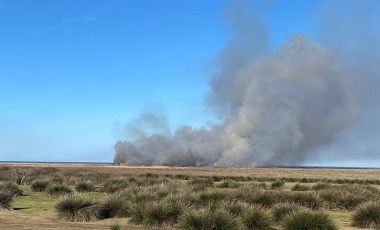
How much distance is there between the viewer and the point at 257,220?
1742 centimetres

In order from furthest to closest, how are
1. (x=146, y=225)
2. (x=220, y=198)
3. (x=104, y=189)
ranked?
(x=104, y=189) → (x=220, y=198) → (x=146, y=225)

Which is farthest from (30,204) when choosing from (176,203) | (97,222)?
(176,203)

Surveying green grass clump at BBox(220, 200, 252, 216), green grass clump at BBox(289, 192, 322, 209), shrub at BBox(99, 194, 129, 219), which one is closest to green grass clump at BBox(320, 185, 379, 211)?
green grass clump at BBox(289, 192, 322, 209)

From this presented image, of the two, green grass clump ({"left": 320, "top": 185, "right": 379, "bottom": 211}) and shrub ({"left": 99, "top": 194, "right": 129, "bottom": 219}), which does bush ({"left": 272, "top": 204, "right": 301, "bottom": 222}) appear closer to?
green grass clump ({"left": 320, "top": 185, "right": 379, "bottom": 211})

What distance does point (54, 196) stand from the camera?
30.5 meters

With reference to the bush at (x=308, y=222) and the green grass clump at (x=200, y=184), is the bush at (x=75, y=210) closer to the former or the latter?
the bush at (x=308, y=222)

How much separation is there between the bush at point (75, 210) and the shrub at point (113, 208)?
1.85 feet

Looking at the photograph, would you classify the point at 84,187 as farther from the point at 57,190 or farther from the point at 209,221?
the point at 209,221

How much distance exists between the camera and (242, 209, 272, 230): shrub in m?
17.3

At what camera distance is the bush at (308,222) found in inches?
635

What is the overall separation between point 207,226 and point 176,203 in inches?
168

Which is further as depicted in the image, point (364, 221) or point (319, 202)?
point (319, 202)

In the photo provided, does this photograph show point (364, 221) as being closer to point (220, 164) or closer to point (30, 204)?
point (30, 204)

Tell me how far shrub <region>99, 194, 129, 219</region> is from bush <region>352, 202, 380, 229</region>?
9.57m
